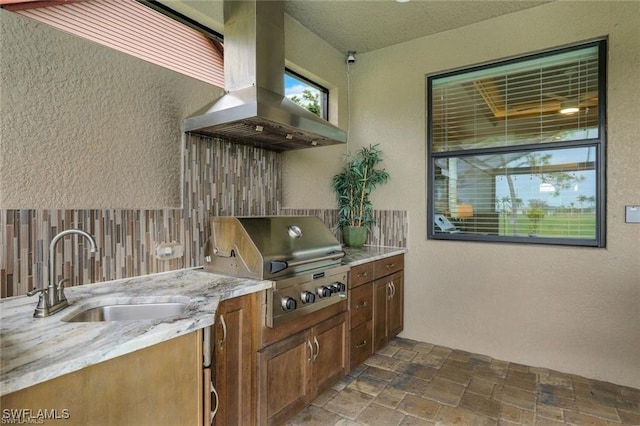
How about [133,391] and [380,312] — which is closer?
[133,391]

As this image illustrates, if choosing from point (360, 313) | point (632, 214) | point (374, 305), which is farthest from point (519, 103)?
point (360, 313)

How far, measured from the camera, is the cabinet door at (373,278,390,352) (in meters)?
2.73

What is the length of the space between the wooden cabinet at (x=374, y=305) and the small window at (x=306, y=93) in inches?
64.7

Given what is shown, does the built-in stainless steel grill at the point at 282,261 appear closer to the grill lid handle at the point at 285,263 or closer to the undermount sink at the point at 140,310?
the grill lid handle at the point at 285,263

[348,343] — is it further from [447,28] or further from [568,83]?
[447,28]

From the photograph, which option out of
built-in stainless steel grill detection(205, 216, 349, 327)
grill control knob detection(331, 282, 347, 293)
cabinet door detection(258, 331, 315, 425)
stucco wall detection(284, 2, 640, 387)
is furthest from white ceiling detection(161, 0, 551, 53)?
cabinet door detection(258, 331, 315, 425)

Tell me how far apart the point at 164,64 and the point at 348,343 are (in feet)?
7.19

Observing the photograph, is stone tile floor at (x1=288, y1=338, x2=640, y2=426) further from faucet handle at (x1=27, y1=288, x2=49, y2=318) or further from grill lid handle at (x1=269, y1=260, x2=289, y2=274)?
faucet handle at (x1=27, y1=288, x2=49, y2=318)

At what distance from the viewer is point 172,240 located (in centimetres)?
197

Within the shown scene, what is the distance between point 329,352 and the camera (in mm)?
2180

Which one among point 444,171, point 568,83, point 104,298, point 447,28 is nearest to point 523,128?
point 568,83

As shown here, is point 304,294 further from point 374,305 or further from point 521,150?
point 521,150

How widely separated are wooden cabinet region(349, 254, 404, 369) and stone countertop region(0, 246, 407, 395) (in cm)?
96

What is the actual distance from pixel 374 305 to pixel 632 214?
1.95 m
